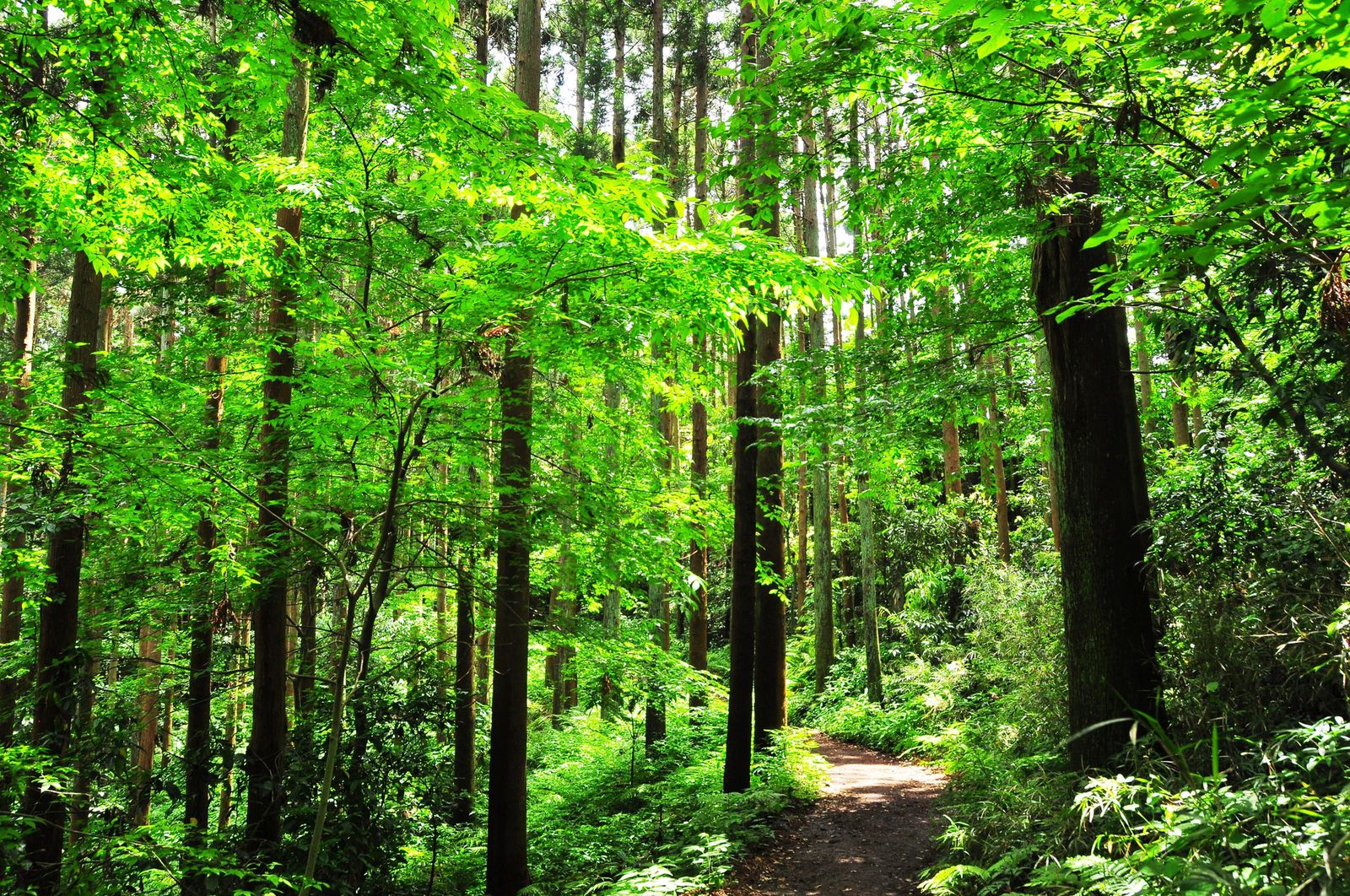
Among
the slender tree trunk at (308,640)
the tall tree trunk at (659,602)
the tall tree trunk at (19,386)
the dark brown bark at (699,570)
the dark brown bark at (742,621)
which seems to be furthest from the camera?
the dark brown bark at (699,570)

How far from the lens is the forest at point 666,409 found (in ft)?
12.7

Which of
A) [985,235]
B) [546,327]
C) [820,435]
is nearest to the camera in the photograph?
[546,327]

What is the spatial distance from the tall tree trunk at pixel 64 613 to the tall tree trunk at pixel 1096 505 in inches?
337

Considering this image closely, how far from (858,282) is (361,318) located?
3.55 m

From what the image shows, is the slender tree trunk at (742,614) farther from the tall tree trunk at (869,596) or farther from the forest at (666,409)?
the tall tree trunk at (869,596)

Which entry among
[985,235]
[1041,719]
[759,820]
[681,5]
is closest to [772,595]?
[759,820]

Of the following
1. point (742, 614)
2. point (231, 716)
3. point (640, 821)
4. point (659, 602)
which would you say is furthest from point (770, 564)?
point (231, 716)

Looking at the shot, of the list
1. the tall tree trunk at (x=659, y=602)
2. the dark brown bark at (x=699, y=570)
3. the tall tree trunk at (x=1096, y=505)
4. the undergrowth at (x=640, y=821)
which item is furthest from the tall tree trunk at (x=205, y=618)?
the tall tree trunk at (x=1096, y=505)

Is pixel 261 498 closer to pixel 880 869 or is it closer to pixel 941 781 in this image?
pixel 880 869

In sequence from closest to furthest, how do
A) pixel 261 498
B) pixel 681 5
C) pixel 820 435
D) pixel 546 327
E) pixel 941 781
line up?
pixel 546 327 → pixel 261 498 → pixel 820 435 → pixel 941 781 → pixel 681 5

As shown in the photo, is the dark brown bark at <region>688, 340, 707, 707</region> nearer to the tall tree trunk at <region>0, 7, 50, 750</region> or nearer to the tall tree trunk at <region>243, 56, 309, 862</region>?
the tall tree trunk at <region>243, 56, 309, 862</region>

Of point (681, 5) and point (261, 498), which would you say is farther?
point (681, 5)

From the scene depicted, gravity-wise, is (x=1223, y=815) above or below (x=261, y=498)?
below

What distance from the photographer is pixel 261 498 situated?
645cm
